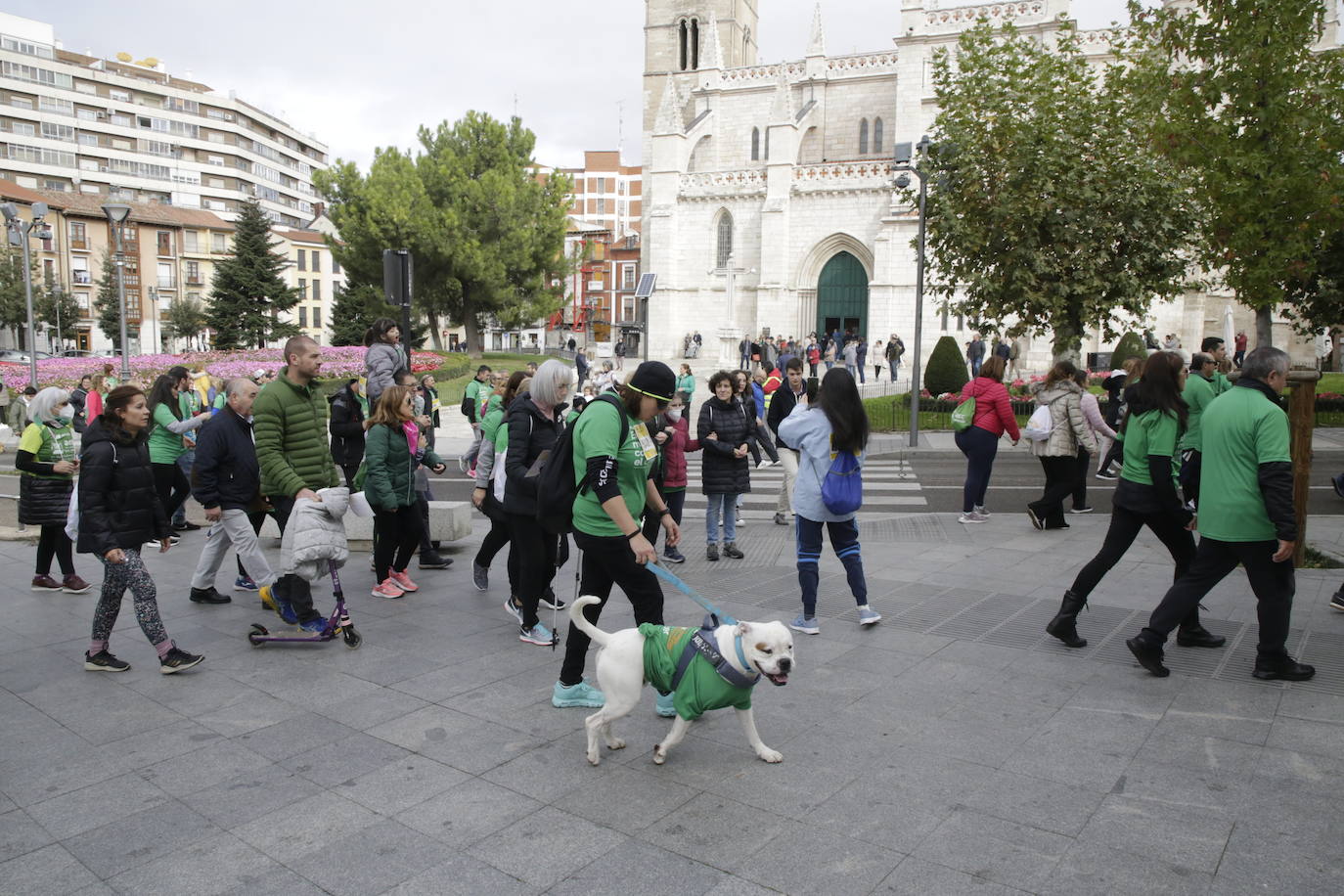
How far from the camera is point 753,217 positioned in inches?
1788

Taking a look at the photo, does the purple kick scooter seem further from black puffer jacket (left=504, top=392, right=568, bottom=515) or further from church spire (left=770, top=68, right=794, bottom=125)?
church spire (left=770, top=68, right=794, bottom=125)

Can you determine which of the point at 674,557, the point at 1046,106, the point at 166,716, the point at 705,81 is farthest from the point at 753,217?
the point at 166,716

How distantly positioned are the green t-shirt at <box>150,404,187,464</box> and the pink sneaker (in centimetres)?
315

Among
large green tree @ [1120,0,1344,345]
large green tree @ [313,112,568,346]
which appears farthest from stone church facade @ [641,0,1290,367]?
large green tree @ [1120,0,1344,345]

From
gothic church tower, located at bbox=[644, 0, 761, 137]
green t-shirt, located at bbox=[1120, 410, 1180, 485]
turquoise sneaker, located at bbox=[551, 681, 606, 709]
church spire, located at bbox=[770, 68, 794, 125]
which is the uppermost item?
gothic church tower, located at bbox=[644, 0, 761, 137]

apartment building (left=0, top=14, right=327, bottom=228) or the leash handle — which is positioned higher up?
apartment building (left=0, top=14, right=327, bottom=228)

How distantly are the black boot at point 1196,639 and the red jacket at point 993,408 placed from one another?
414 centimetres

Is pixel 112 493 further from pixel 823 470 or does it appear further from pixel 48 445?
pixel 823 470

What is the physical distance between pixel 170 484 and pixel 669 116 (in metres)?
42.0

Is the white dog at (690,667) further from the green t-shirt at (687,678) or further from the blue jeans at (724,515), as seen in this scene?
the blue jeans at (724,515)

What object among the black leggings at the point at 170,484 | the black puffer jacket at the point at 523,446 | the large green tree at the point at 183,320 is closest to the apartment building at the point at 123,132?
the large green tree at the point at 183,320

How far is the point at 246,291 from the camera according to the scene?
41.9m

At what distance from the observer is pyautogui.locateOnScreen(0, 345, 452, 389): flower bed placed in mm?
25484

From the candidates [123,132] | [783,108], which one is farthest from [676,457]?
[123,132]
